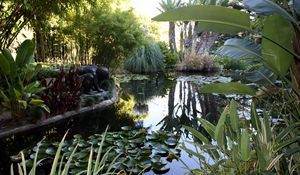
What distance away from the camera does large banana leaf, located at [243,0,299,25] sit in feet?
3.98

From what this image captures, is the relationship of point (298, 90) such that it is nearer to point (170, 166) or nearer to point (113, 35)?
point (170, 166)

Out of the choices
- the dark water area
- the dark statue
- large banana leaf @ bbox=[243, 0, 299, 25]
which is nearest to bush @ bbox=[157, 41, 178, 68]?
the dark water area

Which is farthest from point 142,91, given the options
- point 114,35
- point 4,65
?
point 4,65

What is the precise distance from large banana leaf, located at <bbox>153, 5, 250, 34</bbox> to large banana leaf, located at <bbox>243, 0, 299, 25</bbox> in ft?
0.21

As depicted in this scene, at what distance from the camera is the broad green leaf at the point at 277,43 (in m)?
1.30

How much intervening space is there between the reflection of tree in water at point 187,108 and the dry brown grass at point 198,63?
5.06 m

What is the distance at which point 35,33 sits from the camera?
8.59m

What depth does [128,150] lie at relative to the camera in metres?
3.14

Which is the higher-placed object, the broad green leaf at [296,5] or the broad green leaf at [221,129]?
the broad green leaf at [296,5]

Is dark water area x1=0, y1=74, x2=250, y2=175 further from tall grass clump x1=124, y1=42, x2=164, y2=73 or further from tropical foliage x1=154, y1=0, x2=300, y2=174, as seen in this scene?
tall grass clump x1=124, y1=42, x2=164, y2=73

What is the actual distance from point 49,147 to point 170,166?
1.31 m

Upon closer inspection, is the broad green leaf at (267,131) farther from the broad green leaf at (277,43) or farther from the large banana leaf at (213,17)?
the large banana leaf at (213,17)

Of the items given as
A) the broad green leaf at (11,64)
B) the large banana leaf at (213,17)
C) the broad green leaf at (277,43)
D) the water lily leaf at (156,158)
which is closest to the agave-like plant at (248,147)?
the broad green leaf at (277,43)

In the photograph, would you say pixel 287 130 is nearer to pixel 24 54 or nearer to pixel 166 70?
pixel 24 54
